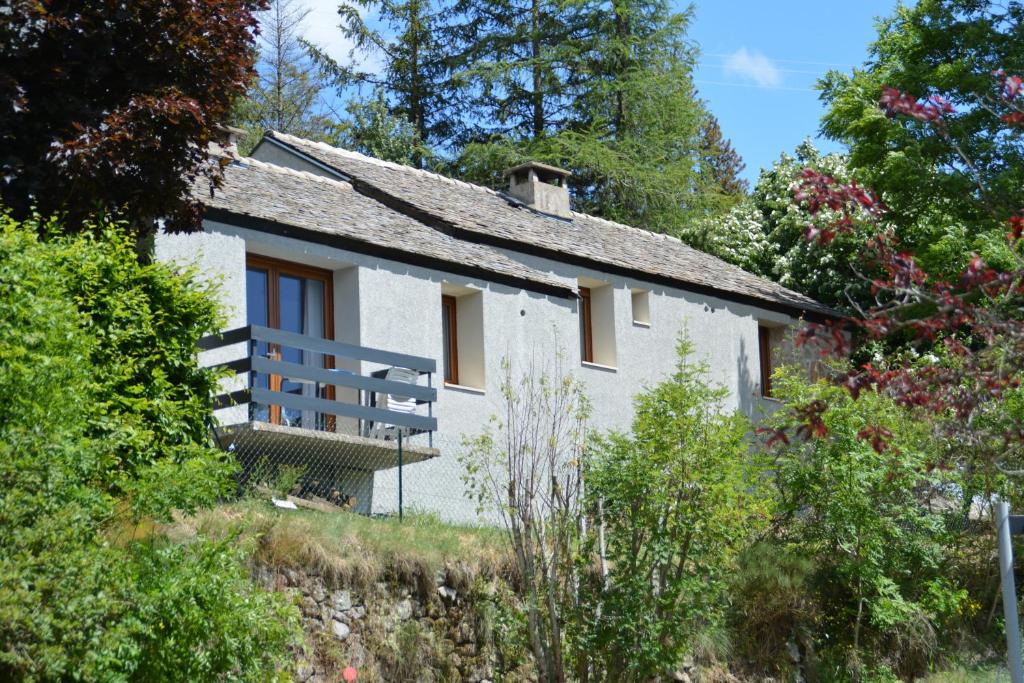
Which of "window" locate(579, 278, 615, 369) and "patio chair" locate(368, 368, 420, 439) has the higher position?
"window" locate(579, 278, 615, 369)

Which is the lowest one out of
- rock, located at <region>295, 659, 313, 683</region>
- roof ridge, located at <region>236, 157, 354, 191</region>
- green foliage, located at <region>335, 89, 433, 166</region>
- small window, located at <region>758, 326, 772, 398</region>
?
rock, located at <region>295, 659, 313, 683</region>

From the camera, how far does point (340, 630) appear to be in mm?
13484

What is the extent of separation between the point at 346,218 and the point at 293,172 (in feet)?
7.43

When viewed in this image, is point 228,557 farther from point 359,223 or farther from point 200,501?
point 359,223

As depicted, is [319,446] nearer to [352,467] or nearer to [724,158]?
[352,467]

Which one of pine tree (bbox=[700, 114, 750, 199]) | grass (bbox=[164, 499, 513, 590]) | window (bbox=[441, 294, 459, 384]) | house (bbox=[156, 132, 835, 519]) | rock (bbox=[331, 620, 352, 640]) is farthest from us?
→ pine tree (bbox=[700, 114, 750, 199])

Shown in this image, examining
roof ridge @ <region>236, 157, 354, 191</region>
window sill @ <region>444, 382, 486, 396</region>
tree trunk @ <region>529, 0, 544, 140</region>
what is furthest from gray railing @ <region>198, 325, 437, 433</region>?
tree trunk @ <region>529, 0, 544, 140</region>

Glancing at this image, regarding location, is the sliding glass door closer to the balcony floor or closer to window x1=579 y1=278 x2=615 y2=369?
the balcony floor

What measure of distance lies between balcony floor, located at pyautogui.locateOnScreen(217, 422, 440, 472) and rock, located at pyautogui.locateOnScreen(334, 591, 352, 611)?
2.68m

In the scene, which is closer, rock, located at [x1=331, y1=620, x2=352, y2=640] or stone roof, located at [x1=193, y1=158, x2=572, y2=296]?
rock, located at [x1=331, y1=620, x2=352, y2=640]

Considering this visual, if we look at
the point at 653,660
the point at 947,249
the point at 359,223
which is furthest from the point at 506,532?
the point at 947,249

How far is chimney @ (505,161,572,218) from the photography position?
88.5 ft

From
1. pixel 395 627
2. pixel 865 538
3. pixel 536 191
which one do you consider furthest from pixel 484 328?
pixel 395 627

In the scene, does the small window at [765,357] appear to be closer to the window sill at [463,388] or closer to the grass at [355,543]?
the window sill at [463,388]
